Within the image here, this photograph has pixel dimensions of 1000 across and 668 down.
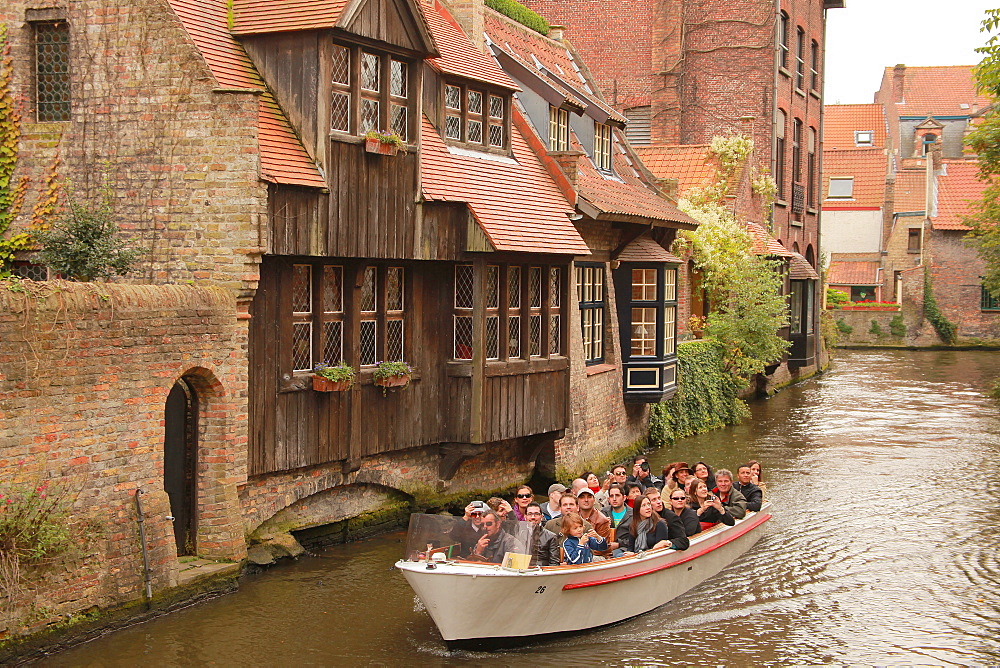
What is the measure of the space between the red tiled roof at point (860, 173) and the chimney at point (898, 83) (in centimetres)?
2061

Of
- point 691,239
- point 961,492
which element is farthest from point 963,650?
point 691,239

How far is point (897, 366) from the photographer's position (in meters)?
43.3

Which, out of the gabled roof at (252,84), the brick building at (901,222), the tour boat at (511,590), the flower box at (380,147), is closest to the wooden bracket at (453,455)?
the tour boat at (511,590)

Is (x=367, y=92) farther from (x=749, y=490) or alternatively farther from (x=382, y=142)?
(x=749, y=490)

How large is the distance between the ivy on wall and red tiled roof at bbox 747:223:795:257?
4.14 m

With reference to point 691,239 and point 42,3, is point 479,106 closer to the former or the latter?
point 42,3

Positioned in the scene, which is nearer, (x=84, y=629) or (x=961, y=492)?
(x=84, y=629)

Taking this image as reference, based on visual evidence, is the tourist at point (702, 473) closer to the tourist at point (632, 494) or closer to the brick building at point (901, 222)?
the tourist at point (632, 494)

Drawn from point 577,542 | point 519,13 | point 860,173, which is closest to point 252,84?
point 577,542

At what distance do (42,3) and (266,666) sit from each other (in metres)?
8.24

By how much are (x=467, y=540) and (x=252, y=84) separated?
598 centimetres

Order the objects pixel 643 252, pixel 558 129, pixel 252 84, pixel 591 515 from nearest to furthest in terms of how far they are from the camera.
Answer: pixel 591 515
pixel 252 84
pixel 558 129
pixel 643 252

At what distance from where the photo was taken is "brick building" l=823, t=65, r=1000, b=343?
5325 cm

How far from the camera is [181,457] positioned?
13383 mm
